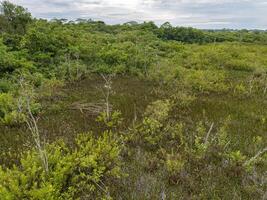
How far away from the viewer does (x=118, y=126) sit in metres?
8.05

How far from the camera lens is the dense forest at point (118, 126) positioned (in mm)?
4824

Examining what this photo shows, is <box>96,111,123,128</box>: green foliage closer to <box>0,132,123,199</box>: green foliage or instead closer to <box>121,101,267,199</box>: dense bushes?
<box>121,101,267,199</box>: dense bushes

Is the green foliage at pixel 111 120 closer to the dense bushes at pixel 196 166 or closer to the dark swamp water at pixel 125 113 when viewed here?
the dark swamp water at pixel 125 113

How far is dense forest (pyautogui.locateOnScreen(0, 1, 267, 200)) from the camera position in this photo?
15.8ft

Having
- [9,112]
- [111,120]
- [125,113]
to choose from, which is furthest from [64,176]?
[125,113]

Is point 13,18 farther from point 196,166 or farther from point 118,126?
point 196,166

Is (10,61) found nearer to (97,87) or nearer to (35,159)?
(97,87)

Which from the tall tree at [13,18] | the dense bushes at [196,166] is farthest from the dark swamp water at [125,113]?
the tall tree at [13,18]

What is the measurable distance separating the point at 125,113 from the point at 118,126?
1.27 metres

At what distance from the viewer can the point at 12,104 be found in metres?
8.66

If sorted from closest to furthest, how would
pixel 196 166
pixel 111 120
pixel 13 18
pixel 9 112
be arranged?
pixel 196 166 → pixel 111 120 → pixel 9 112 → pixel 13 18

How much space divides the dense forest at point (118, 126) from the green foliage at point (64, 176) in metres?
0.02

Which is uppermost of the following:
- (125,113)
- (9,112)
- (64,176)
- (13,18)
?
(13,18)

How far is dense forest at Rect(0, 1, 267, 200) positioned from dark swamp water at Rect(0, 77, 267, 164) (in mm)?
31
